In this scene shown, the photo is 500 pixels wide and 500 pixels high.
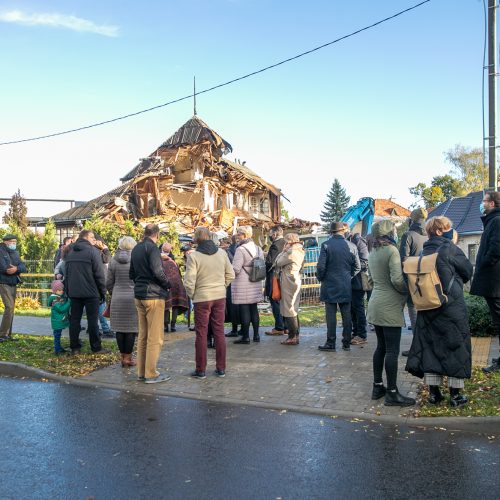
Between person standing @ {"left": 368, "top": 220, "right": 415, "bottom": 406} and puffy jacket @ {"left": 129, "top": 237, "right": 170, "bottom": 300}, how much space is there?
8.87ft

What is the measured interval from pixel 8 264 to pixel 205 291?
4647 mm

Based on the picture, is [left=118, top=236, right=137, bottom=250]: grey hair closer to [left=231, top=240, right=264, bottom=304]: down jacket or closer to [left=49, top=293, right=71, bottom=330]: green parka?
[left=49, top=293, right=71, bottom=330]: green parka

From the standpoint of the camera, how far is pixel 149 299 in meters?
7.14

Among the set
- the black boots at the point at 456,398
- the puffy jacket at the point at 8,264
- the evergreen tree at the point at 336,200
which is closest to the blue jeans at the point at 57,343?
the puffy jacket at the point at 8,264

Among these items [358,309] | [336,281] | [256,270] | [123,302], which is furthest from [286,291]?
[123,302]

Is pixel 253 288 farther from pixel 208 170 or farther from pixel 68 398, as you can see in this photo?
pixel 208 170

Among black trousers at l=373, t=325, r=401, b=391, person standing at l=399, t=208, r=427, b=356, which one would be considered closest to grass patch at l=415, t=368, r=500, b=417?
black trousers at l=373, t=325, r=401, b=391

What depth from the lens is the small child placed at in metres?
8.91

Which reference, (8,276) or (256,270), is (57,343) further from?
(256,270)

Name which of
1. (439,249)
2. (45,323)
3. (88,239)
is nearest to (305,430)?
(439,249)

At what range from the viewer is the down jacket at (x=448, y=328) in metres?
5.43

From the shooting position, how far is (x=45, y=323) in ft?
42.4

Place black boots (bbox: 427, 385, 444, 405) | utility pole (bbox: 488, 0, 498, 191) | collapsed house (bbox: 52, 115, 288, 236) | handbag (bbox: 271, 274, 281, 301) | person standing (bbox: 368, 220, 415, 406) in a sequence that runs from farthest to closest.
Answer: collapsed house (bbox: 52, 115, 288, 236), utility pole (bbox: 488, 0, 498, 191), handbag (bbox: 271, 274, 281, 301), person standing (bbox: 368, 220, 415, 406), black boots (bbox: 427, 385, 444, 405)

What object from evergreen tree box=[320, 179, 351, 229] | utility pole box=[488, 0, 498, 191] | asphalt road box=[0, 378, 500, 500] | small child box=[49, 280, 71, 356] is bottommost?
asphalt road box=[0, 378, 500, 500]
